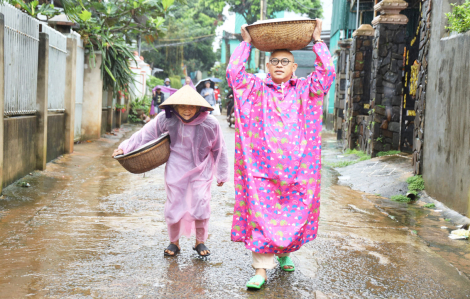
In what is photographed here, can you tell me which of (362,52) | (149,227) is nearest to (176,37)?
(362,52)

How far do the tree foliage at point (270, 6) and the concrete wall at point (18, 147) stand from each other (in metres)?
28.7

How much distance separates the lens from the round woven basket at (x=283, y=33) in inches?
145

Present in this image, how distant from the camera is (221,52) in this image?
5019 centimetres

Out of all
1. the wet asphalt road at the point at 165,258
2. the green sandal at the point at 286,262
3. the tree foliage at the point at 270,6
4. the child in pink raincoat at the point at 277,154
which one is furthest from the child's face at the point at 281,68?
the tree foliage at the point at 270,6

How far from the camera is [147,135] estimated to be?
4434 millimetres

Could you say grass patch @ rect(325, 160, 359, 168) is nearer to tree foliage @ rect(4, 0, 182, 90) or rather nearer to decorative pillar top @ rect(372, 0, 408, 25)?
decorative pillar top @ rect(372, 0, 408, 25)

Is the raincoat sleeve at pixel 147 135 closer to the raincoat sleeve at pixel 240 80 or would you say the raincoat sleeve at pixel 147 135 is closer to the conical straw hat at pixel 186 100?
the conical straw hat at pixel 186 100

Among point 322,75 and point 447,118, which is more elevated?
point 322,75

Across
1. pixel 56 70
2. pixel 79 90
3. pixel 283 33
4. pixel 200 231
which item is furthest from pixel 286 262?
pixel 79 90

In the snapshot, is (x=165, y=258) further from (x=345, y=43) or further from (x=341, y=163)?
(x=345, y=43)

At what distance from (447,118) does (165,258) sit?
4.22 m

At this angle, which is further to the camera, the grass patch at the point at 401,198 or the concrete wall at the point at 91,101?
the concrete wall at the point at 91,101

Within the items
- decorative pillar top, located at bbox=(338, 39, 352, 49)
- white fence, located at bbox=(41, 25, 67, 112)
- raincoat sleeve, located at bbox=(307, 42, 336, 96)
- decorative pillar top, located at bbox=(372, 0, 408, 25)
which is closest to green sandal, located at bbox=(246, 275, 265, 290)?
raincoat sleeve, located at bbox=(307, 42, 336, 96)

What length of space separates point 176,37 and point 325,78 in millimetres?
38693
